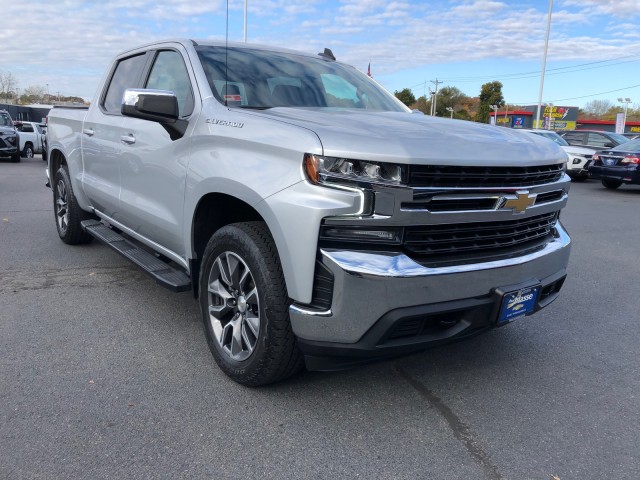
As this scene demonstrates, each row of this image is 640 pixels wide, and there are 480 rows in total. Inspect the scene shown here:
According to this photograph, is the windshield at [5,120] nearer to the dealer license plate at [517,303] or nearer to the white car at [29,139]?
the white car at [29,139]

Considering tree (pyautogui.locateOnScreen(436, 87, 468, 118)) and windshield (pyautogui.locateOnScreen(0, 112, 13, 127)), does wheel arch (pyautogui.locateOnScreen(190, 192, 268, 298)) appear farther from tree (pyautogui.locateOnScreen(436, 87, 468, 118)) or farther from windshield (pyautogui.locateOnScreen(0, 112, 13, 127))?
tree (pyautogui.locateOnScreen(436, 87, 468, 118))

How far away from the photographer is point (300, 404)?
298 cm

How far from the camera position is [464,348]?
375cm

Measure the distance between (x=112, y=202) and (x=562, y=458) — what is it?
12.4ft

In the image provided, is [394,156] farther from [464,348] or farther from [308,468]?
[464,348]

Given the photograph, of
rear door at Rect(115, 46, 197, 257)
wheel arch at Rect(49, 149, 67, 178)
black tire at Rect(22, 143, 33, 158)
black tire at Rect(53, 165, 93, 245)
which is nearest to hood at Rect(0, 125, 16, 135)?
black tire at Rect(22, 143, 33, 158)

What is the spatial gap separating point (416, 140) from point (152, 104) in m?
1.64

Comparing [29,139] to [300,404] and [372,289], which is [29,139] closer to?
[300,404]

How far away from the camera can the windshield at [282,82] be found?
3574 millimetres

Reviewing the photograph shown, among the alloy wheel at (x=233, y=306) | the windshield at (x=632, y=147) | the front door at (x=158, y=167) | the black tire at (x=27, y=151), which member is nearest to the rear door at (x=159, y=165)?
the front door at (x=158, y=167)

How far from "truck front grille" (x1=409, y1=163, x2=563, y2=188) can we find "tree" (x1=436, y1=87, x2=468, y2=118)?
257ft

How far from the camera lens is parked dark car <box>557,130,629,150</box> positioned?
17.8 meters

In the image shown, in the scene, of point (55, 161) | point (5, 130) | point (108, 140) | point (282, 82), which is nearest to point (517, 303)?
point (282, 82)

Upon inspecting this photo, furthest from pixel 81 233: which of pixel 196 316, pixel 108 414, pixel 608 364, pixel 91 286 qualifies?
pixel 608 364
